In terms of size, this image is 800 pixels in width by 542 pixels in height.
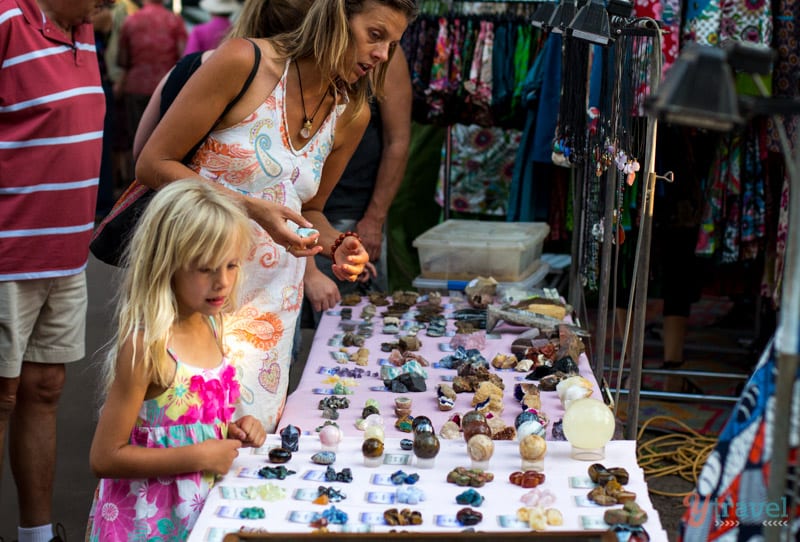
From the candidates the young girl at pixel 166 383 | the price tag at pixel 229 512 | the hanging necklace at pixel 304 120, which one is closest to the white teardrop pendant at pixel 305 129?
the hanging necklace at pixel 304 120

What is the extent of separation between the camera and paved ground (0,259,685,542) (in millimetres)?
2998

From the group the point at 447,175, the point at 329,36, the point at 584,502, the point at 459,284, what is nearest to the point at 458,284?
the point at 459,284

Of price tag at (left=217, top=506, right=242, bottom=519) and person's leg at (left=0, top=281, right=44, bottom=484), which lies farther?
person's leg at (left=0, top=281, right=44, bottom=484)

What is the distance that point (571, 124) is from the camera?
3.01 m

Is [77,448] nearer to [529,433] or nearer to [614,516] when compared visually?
[529,433]

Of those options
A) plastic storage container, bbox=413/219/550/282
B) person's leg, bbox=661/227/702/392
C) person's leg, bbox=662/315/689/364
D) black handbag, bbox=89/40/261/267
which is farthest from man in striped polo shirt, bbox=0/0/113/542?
person's leg, bbox=662/315/689/364

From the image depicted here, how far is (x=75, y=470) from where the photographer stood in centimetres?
339

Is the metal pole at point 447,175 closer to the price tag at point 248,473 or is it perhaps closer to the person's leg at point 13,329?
the person's leg at point 13,329

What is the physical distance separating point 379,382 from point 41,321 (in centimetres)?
97

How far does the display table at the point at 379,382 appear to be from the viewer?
6.98 ft

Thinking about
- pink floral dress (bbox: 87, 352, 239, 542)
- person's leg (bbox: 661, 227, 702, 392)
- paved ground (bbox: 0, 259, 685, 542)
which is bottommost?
paved ground (bbox: 0, 259, 685, 542)

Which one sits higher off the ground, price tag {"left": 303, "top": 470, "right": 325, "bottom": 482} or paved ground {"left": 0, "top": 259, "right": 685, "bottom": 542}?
price tag {"left": 303, "top": 470, "right": 325, "bottom": 482}

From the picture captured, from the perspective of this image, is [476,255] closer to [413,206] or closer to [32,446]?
[413,206]

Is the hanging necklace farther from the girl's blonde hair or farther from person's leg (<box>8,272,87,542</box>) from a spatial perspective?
person's leg (<box>8,272,87,542</box>)
